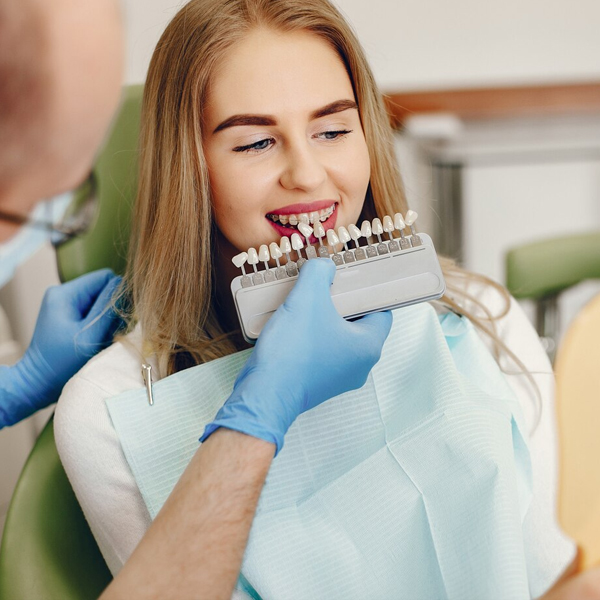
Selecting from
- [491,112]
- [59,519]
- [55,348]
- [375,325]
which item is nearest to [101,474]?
[59,519]

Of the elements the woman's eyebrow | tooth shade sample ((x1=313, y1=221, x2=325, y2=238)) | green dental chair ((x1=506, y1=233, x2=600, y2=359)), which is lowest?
green dental chair ((x1=506, y1=233, x2=600, y2=359))

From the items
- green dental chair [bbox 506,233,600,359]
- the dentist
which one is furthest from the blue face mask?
green dental chair [bbox 506,233,600,359]

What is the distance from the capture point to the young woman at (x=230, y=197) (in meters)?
0.79

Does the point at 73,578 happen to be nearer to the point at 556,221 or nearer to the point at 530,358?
the point at 530,358

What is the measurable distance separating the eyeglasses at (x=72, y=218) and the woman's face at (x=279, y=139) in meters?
0.34

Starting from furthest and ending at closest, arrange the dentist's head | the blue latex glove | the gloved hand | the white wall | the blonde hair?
the white wall < the blue latex glove < the blonde hair < the gloved hand < the dentist's head

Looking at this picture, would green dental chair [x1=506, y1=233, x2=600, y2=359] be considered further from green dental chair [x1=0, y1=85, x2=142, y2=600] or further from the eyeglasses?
the eyeglasses

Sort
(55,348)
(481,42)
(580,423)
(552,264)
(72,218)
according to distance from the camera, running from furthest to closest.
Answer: (481,42)
(552,264)
(55,348)
(72,218)
(580,423)

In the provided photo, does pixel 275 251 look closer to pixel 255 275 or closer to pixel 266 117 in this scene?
pixel 255 275

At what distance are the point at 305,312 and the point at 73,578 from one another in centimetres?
43

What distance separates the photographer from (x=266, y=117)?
0.79m

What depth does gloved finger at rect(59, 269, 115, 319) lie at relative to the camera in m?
0.99

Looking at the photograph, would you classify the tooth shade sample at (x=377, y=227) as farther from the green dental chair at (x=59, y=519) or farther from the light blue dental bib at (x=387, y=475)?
the green dental chair at (x=59, y=519)

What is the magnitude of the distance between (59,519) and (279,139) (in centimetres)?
52
